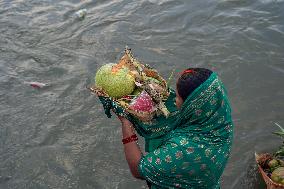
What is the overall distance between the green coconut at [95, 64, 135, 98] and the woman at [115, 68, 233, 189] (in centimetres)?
42

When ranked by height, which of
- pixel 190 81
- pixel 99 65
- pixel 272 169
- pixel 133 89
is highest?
pixel 190 81

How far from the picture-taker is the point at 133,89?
103 inches

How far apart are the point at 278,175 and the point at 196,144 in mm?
1673

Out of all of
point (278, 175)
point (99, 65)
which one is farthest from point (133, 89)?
point (99, 65)

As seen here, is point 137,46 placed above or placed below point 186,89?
below

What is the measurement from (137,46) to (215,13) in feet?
5.93

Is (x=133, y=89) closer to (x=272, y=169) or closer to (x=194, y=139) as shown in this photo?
(x=194, y=139)

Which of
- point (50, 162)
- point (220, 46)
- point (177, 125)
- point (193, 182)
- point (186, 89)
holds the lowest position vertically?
point (50, 162)

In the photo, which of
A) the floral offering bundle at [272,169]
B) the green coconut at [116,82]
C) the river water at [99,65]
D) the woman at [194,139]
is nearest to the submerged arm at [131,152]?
the woman at [194,139]

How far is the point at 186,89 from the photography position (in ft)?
7.09

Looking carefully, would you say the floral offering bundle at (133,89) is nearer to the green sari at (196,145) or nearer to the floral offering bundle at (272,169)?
the green sari at (196,145)

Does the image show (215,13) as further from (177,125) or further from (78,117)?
(177,125)

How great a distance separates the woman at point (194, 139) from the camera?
2.15 metres

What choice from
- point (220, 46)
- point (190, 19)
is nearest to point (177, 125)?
point (220, 46)
